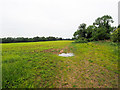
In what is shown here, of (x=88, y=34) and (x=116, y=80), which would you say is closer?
(x=116, y=80)

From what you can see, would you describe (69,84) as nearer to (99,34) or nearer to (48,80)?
(48,80)

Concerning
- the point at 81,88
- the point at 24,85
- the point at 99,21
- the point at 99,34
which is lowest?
the point at 81,88

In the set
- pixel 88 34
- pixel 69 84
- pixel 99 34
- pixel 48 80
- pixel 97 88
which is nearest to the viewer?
pixel 97 88

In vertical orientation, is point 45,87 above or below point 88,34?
below

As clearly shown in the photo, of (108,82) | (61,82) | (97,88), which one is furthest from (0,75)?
(108,82)

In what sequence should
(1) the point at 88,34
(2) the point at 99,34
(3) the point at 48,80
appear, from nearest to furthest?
(3) the point at 48,80
(2) the point at 99,34
(1) the point at 88,34

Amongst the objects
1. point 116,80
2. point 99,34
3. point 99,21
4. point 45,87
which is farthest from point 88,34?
point 45,87

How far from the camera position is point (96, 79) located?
3.72m

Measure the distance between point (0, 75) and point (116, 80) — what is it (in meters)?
8.14

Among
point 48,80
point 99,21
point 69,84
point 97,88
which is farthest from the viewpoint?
point 99,21

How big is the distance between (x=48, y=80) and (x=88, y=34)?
4451 cm

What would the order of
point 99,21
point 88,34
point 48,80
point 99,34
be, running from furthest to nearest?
point 88,34 → point 99,21 → point 99,34 → point 48,80

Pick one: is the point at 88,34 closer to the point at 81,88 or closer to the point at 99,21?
the point at 99,21

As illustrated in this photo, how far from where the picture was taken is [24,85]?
314cm
